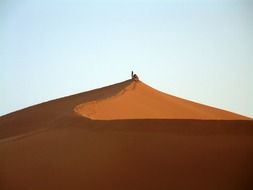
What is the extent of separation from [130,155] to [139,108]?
26 cm

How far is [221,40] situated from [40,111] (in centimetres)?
173

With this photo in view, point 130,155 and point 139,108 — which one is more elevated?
point 139,108

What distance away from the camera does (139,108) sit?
1.18m

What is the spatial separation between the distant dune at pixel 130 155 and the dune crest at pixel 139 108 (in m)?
0.05

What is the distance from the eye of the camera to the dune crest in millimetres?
1104

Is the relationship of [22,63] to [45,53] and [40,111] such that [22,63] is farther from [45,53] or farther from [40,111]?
[40,111]

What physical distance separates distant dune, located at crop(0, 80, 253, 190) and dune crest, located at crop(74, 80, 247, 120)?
0.05 metres

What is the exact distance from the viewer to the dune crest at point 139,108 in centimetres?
110

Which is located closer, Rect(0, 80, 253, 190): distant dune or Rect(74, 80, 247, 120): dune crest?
Rect(0, 80, 253, 190): distant dune

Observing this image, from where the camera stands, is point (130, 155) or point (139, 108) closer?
point (130, 155)

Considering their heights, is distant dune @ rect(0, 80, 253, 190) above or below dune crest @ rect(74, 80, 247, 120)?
below

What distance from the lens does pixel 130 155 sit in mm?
950

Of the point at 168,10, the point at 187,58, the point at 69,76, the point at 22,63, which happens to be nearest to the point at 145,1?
the point at 168,10

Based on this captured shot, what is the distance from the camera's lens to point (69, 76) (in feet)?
8.41
